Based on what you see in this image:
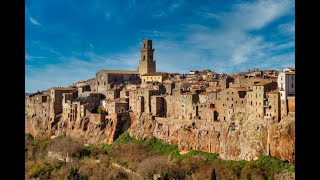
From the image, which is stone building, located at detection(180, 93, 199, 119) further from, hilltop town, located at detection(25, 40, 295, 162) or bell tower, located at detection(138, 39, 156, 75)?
bell tower, located at detection(138, 39, 156, 75)

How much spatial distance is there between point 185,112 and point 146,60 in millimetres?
14016

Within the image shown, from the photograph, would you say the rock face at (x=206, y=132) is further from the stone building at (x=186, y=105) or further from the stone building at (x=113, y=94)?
the stone building at (x=113, y=94)

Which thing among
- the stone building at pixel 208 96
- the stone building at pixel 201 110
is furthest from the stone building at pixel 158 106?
the stone building at pixel 201 110

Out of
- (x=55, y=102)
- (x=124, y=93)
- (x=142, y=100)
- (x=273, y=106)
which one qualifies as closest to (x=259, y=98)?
(x=273, y=106)

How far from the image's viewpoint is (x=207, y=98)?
61.9 ft

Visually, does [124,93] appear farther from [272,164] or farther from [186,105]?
[272,164]

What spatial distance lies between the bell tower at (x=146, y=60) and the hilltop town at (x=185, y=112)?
2.26 m

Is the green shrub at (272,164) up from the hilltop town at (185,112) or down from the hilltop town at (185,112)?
down

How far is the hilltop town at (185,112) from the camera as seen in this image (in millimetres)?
15156

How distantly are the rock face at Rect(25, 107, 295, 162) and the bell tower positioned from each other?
947 cm

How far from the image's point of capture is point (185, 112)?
1928cm
